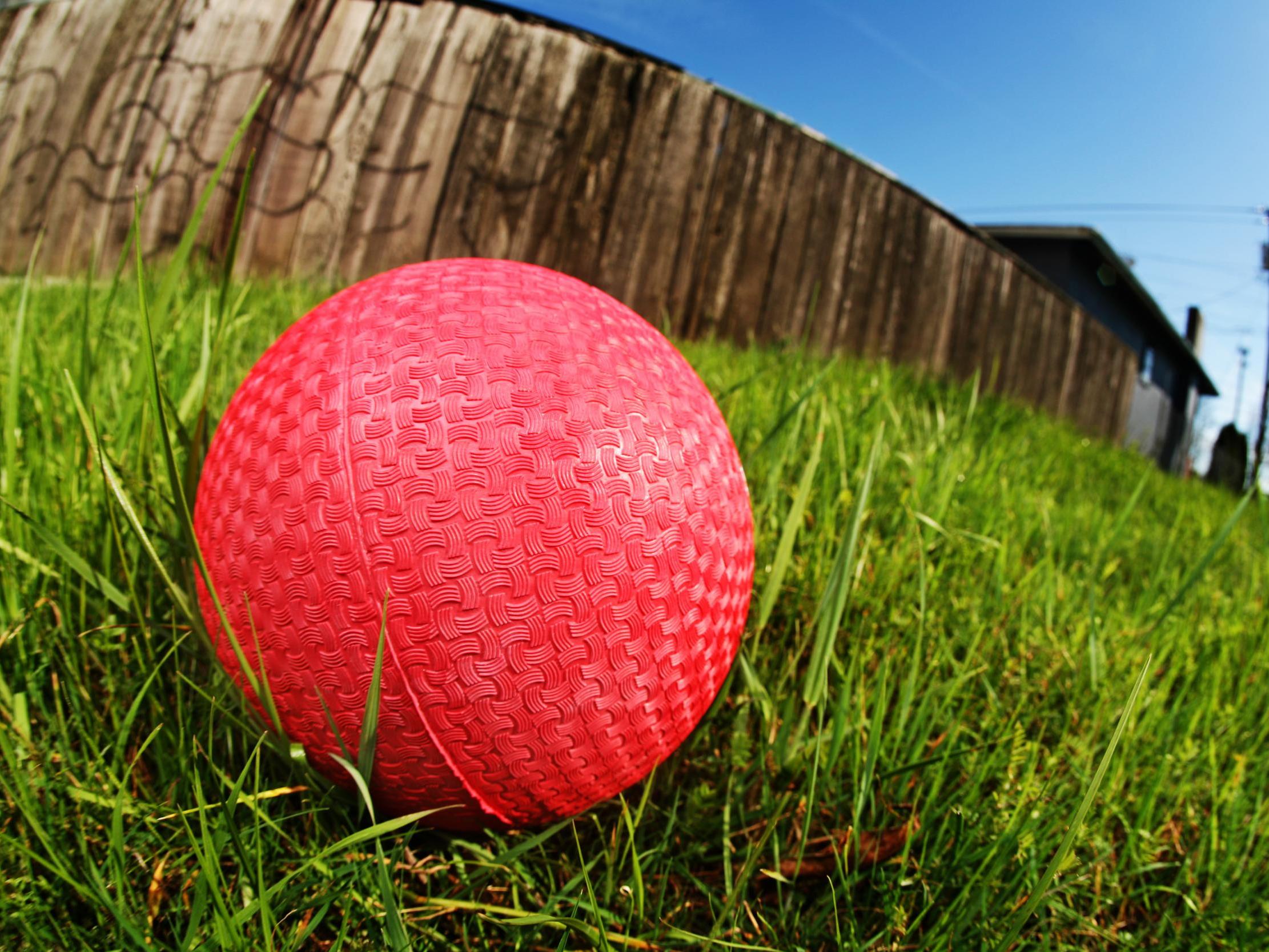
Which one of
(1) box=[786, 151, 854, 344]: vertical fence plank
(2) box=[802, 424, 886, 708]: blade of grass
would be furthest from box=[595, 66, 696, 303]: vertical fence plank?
(2) box=[802, 424, 886, 708]: blade of grass

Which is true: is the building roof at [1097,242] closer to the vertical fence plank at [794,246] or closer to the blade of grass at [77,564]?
the vertical fence plank at [794,246]

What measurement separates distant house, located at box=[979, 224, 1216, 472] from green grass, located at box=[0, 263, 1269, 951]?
1260 cm

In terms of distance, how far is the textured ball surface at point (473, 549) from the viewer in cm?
97

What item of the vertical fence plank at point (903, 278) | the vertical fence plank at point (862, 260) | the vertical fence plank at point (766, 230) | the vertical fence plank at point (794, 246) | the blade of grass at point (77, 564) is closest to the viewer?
the blade of grass at point (77, 564)

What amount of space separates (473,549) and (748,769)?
699 mm

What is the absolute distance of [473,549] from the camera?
3.15ft

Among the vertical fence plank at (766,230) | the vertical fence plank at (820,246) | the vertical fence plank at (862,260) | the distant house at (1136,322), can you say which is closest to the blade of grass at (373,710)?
the vertical fence plank at (766,230)

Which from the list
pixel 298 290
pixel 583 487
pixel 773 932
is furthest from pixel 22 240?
pixel 773 932

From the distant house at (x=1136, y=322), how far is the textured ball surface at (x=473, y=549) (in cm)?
1356

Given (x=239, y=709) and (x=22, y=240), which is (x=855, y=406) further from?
(x=22, y=240)

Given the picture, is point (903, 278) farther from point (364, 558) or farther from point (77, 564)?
point (77, 564)

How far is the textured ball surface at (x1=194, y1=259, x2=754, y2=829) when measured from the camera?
969 millimetres

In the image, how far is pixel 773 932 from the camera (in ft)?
3.34

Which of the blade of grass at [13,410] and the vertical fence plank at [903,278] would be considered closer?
the blade of grass at [13,410]
